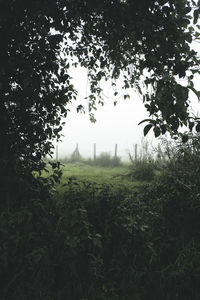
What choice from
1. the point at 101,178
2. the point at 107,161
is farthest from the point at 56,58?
the point at 107,161

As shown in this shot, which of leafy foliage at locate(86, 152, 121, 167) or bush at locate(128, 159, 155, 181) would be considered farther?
leafy foliage at locate(86, 152, 121, 167)

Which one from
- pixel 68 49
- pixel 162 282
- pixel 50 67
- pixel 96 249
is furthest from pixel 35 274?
pixel 68 49

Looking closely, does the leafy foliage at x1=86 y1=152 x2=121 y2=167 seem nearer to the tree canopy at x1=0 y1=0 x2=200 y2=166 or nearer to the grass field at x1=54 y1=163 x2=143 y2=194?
the grass field at x1=54 y1=163 x2=143 y2=194

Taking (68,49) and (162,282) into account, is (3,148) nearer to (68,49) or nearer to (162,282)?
(162,282)

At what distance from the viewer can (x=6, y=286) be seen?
131 centimetres

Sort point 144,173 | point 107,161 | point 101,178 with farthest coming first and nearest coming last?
point 107,161
point 144,173
point 101,178

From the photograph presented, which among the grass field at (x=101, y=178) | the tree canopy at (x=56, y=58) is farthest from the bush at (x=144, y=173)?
the tree canopy at (x=56, y=58)

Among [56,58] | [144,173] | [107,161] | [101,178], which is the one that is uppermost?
[56,58]

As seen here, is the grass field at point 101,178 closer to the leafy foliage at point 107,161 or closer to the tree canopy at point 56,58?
the tree canopy at point 56,58

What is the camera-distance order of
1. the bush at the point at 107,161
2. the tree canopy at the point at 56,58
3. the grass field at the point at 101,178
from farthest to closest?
the bush at the point at 107,161 → the grass field at the point at 101,178 → the tree canopy at the point at 56,58

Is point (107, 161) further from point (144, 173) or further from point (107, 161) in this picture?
point (144, 173)

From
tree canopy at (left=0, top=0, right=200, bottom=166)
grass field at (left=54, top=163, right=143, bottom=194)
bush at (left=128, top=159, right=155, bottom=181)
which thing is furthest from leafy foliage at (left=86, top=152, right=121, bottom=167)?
tree canopy at (left=0, top=0, right=200, bottom=166)

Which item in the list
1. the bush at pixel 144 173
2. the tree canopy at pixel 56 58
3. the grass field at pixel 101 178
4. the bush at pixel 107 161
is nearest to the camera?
the tree canopy at pixel 56 58

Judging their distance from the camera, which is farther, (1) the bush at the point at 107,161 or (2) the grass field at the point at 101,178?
(1) the bush at the point at 107,161
